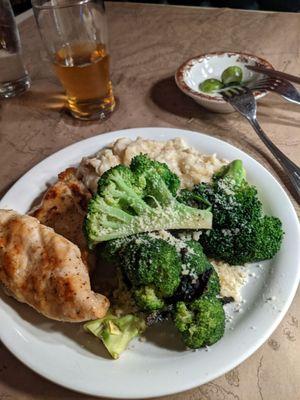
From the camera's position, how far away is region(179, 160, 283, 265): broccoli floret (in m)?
1.26

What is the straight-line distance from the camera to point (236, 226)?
1.29 meters

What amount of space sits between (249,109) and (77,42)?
0.79 m

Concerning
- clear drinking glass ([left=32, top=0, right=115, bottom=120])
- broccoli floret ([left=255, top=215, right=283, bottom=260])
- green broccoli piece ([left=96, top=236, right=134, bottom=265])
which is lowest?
broccoli floret ([left=255, top=215, right=283, bottom=260])

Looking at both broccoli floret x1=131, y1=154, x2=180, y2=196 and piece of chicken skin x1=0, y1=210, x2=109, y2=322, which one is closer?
piece of chicken skin x1=0, y1=210, x2=109, y2=322

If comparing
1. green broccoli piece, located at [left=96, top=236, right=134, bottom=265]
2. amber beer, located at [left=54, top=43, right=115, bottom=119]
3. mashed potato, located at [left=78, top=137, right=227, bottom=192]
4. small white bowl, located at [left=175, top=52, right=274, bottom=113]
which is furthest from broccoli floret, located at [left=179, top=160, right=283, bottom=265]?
amber beer, located at [left=54, top=43, right=115, bottom=119]

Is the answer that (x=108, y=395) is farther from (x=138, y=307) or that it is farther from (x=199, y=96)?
(x=199, y=96)

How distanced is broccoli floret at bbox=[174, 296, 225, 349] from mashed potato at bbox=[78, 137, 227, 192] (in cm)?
51

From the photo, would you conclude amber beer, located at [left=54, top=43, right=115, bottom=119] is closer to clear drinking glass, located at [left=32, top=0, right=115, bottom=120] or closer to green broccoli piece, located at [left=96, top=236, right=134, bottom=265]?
clear drinking glass, located at [left=32, top=0, right=115, bottom=120]

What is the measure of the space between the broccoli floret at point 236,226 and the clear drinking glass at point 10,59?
1.32 meters

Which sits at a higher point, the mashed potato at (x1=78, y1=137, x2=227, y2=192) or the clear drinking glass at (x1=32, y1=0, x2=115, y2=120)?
the clear drinking glass at (x1=32, y1=0, x2=115, y2=120)

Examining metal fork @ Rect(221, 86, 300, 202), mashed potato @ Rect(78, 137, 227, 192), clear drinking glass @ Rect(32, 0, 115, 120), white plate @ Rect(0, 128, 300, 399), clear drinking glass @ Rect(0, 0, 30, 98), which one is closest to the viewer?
white plate @ Rect(0, 128, 300, 399)

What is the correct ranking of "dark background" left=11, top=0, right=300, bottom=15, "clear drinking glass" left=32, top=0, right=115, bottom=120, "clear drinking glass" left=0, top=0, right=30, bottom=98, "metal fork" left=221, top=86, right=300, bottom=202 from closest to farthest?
"metal fork" left=221, top=86, right=300, bottom=202
"clear drinking glass" left=32, top=0, right=115, bottom=120
"clear drinking glass" left=0, top=0, right=30, bottom=98
"dark background" left=11, top=0, right=300, bottom=15

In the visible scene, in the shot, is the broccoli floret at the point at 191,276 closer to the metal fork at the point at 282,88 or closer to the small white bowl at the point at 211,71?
the small white bowl at the point at 211,71

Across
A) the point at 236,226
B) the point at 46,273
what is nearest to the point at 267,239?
the point at 236,226
